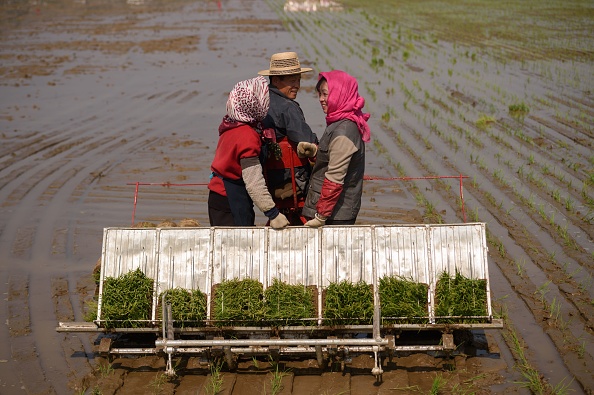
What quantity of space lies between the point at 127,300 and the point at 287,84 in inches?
75.0

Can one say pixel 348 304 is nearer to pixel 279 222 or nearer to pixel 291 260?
pixel 291 260

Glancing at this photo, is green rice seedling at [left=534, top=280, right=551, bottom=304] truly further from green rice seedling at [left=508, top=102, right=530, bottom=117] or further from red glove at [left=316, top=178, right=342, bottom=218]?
green rice seedling at [left=508, top=102, right=530, bottom=117]

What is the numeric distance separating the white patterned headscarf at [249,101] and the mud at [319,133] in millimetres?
1472

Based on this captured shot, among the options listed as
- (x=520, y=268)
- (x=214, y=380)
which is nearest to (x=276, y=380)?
(x=214, y=380)

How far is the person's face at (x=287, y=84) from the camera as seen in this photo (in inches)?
226

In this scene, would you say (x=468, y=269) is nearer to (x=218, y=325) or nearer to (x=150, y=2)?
(x=218, y=325)

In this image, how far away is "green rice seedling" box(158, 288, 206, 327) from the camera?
17.6 ft

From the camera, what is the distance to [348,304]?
17.4ft

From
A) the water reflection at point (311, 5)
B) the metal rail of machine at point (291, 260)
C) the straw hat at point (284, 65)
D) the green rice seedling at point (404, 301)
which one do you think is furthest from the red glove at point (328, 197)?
the water reflection at point (311, 5)

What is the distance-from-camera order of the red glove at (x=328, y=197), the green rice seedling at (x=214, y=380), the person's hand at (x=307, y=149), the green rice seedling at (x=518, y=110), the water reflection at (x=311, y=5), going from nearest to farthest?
the green rice seedling at (x=214, y=380)
the red glove at (x=328, y=197)
the person's hand at (x=307, y=149)
the green rice seedling at (x=518, y=110)
the water reflection at (x=311, y=5)

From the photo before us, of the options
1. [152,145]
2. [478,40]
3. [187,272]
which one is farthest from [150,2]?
[187,272]

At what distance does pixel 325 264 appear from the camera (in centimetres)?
552

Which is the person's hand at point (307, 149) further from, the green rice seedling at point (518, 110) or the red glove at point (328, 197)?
the green rice seedling at point (518, 110)

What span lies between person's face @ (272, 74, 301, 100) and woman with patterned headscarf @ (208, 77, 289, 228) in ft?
0.93
